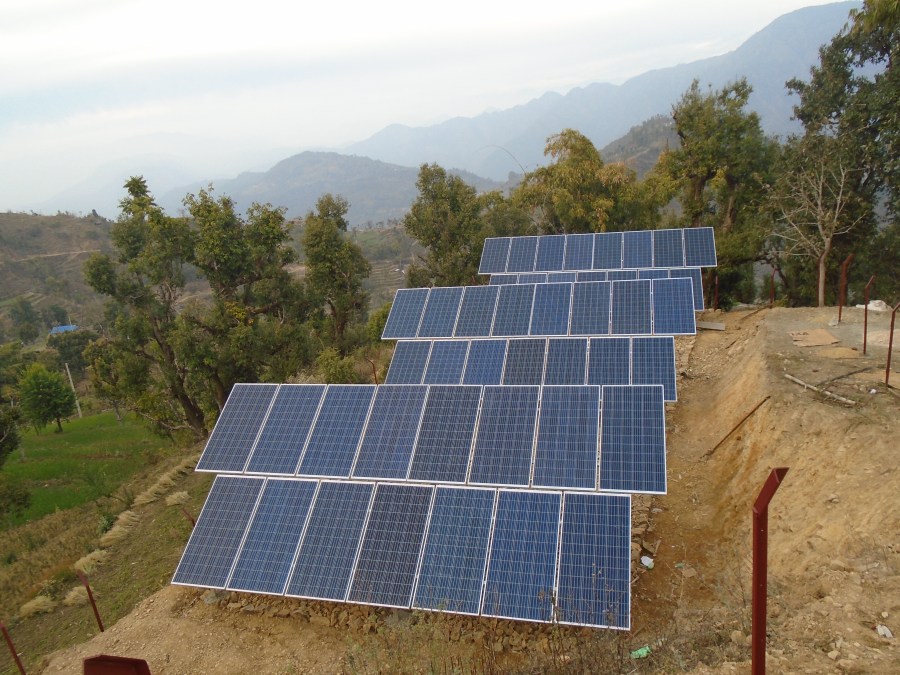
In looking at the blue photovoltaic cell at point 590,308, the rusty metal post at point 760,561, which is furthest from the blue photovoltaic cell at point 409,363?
the rusty metal post at point 760,561

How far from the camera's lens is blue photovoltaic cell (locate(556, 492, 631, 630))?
784cm

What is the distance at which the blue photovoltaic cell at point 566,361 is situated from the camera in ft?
47.9

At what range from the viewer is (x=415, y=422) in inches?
442

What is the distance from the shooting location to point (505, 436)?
34.3 feet

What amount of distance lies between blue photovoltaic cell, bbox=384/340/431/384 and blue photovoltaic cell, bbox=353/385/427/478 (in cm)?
446

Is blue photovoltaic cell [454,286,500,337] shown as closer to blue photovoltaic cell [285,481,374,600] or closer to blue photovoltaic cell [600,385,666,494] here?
blue photovoltaic cell [600,385,666,494]

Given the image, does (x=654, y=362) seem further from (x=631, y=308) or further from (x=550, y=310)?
(x=550, y=310)

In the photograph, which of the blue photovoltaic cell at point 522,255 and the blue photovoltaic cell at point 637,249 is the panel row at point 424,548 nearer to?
the blue photovoltaic cell at point 637,249

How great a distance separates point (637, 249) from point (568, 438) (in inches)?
647

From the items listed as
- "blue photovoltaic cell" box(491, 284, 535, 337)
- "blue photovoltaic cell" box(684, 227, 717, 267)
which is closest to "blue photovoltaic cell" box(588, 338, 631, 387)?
"blue photovoltaic cell" box(491, 284, 535, 337)

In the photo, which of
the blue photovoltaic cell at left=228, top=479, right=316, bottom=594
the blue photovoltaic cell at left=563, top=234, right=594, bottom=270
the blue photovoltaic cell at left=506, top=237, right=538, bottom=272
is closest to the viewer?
the blue photovoltaic cell at left=228, top=479, right=316, bottom=594

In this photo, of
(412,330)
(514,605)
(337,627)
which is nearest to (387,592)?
(337,627)

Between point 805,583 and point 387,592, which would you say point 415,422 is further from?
point 805,583

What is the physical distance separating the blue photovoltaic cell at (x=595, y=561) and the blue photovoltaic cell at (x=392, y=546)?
2.61 metres
